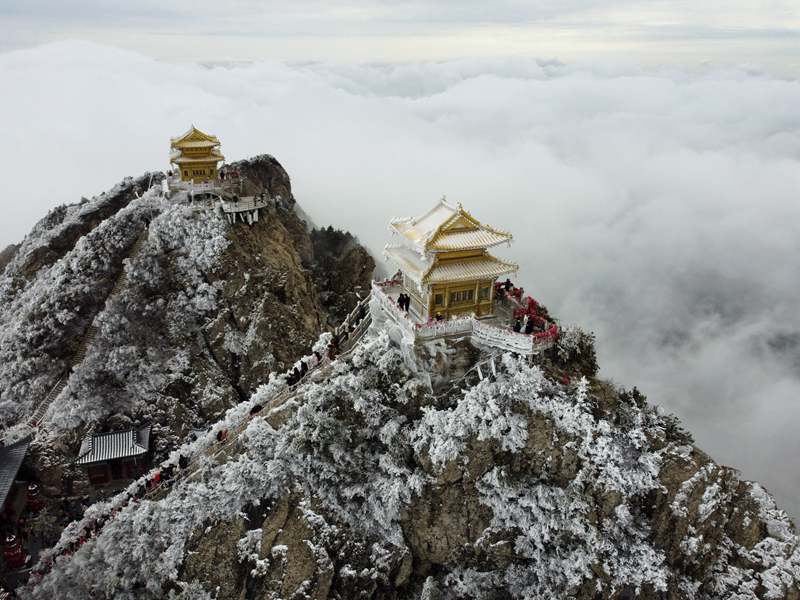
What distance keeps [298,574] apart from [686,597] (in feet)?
59.0

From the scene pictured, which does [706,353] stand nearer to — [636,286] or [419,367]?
[636,286]

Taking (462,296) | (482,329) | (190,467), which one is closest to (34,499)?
(190,467)

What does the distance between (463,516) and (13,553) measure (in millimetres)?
24041

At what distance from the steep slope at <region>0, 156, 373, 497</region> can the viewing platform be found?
17.5 metres

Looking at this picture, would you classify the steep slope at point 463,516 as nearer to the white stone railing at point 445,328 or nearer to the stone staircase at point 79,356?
the white stone railing at point 445,328

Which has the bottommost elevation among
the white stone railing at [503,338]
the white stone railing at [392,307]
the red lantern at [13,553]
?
the red lantern at [13,553]

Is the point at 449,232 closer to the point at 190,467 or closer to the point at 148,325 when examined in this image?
the point at 190,467

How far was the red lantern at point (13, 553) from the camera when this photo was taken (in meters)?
28.4

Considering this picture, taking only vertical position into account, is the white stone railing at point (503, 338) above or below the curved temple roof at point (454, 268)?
below

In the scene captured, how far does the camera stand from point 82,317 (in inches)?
1663

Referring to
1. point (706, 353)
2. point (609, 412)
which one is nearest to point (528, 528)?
point (609, 412)

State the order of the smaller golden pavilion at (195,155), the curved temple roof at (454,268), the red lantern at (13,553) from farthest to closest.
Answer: the smaller golden pavilion at (195,155) < the red lantern at (13,553) < the curved temple roof at (454,268)

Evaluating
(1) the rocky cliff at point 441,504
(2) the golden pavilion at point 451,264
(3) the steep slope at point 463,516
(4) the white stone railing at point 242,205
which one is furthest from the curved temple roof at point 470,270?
(4) the white stone railing at point 242,205

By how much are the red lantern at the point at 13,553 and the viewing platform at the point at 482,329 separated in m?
23.3
